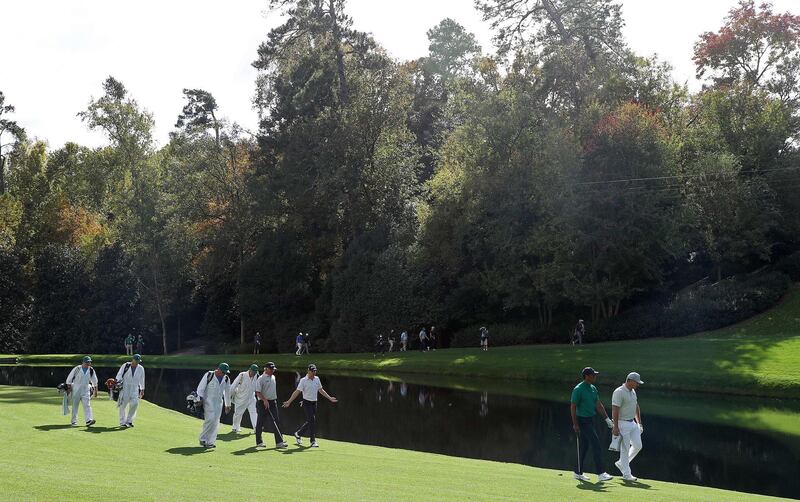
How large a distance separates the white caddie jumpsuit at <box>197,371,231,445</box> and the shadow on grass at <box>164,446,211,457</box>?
0.37 meters

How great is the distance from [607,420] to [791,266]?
40.9m

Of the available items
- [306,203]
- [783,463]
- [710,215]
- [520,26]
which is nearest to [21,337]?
[306,203]

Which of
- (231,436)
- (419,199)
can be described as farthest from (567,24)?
(231,436)

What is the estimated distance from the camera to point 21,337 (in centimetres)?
7306

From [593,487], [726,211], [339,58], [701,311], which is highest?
[339,58]

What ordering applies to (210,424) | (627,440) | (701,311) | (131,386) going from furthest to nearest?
(701,311)
(131,386)
(210,424)
(627,440)

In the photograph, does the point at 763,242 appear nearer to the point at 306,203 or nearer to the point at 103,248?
the point at 306,203

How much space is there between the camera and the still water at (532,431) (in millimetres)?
20016

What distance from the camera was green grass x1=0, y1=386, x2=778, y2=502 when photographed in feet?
41.2

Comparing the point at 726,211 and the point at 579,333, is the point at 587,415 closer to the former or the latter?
the point at 579,333

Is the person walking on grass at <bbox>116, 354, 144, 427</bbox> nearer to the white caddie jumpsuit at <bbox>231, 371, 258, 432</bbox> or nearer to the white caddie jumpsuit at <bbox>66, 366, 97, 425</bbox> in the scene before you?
the white caddie jumpsuit at <bbox>66, 366, 97, 425</bbox>

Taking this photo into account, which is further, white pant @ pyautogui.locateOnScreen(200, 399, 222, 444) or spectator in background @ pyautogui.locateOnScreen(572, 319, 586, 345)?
spectator in background @ pyautogui.locateOnScreen(572, 319, 586, 345)

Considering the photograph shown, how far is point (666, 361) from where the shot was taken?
38531 mm

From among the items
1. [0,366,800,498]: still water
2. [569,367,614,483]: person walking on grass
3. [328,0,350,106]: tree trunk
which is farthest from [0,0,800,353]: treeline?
[569,367,614,483]: person walking on grass
